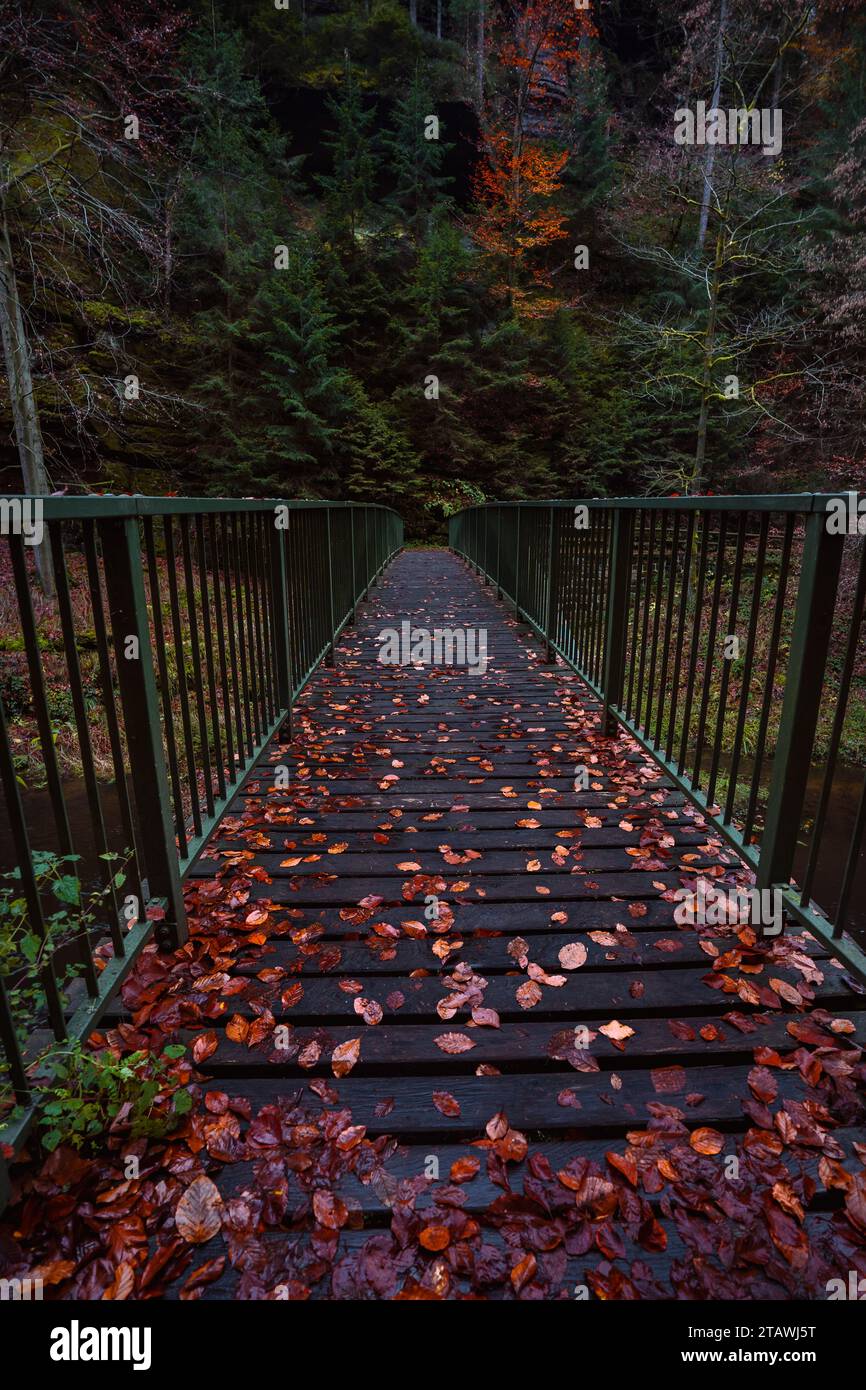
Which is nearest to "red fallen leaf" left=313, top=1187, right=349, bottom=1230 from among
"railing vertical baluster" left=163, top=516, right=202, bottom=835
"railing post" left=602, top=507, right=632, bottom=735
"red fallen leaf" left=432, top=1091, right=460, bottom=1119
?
"red fallen leaf" left=432, top=1091, right=460, bottom=1119

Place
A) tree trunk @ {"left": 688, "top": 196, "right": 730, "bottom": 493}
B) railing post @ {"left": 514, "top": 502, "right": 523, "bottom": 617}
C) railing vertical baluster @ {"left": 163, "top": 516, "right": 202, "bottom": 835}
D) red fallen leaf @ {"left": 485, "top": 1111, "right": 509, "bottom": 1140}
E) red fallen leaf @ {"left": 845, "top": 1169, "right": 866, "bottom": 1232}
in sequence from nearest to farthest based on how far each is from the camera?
red fallen leaf @ {"left": 845, "top": 1169, "right": 866, "bottom": 1232} < red fallen leaf @ {"left": 485, "top": 1111, "right": 509, "bottom": 1140} < railing vertical baluster @ {"left": 163, "top": 516, "right": 202, "bottom": 835} < railing post @ {"left": 514, "top": 502, "right": 523, "bottom": 617} < tree trunk @ {"left": 688, "top": 196, "right": 730, "bottom": 493}

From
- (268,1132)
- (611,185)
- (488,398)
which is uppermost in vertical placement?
(611,185)

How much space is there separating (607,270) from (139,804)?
27.9 meters

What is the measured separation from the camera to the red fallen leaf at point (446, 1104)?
5.35 feet

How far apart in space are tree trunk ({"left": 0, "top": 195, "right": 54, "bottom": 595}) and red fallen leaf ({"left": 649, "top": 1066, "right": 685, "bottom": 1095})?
31.8 feet

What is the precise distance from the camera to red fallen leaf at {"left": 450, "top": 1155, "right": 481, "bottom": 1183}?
1.47 metres

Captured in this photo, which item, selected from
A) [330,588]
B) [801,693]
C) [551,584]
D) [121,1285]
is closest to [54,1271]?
[121,1285]

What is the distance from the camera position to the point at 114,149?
8.29m

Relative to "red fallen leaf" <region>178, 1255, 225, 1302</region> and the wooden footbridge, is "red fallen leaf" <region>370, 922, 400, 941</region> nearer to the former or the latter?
the wooden footbridge

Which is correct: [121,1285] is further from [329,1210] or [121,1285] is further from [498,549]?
[498,549]

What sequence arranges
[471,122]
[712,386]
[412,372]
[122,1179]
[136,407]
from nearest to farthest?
1. [122,1179]
2. [712,386]
3. [136,407]
4. [412,372]
5. [471,122]

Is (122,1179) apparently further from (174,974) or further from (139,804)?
(139,804)

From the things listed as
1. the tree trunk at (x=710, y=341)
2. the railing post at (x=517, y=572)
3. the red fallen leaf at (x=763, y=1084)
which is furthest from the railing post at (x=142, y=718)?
the tree trunk at (x=710, y=341)

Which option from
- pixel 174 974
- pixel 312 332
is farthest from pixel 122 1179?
pixel 312 332
